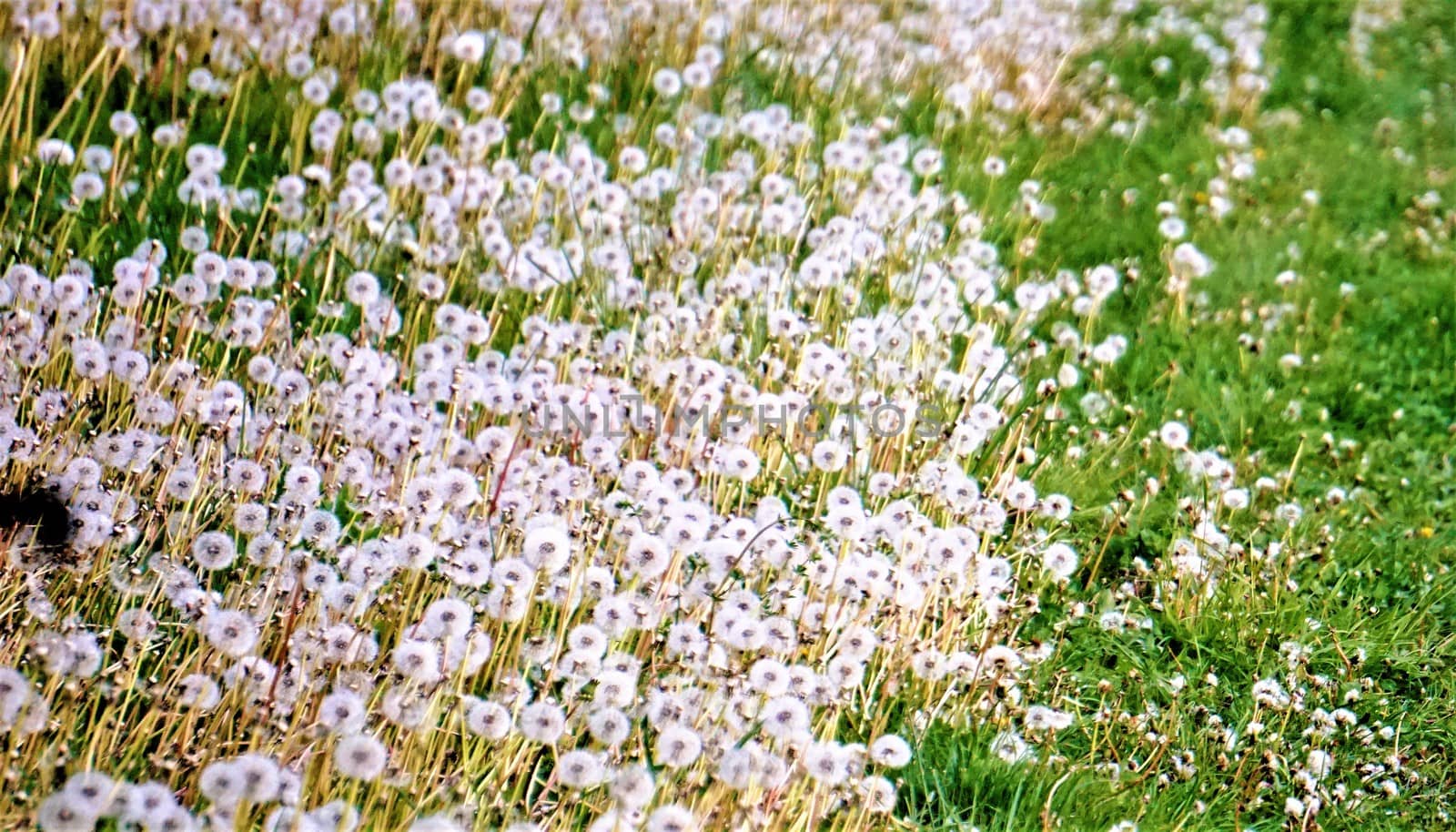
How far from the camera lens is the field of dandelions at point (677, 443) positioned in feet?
7.92

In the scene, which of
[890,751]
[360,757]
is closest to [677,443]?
[890,751]

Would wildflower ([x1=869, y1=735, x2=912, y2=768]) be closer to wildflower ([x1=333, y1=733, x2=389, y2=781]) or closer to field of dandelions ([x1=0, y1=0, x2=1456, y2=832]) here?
field of dandelions ([x1=0, y1=0, x2=1456, y2=832])

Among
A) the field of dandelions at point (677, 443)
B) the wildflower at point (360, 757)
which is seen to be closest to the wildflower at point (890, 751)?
the field of dandelions at point (677, 443)

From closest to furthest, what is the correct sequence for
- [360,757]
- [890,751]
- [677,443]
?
[360,757]
[890,751]
[677,443]

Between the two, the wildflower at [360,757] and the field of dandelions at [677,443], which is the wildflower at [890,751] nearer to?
the field of dandelions at [677,443]

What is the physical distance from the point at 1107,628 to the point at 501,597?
1478 millimetres

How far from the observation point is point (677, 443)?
3.18m

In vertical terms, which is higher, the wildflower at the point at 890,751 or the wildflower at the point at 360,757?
the wildflower at the point at 360,757

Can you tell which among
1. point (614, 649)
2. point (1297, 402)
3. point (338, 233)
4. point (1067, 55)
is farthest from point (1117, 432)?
point (1067, 55)

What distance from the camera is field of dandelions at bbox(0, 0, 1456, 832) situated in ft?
7.92

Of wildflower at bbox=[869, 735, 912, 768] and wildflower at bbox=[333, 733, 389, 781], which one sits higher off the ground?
wildflower at bbox=[333, 733, 389, 781]

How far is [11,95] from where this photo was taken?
4148 millimetres

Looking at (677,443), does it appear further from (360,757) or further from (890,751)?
(360,757)

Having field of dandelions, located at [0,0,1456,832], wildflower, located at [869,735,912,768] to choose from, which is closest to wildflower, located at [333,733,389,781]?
field of dandelions, located at [0,0,1456,832]
